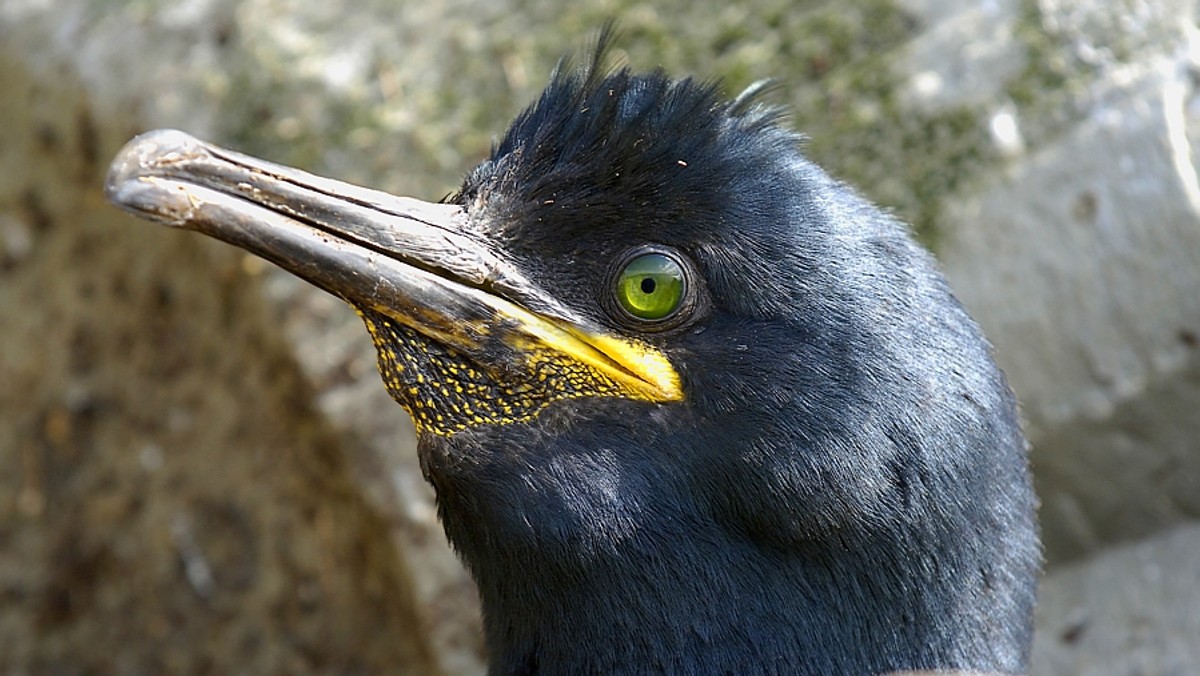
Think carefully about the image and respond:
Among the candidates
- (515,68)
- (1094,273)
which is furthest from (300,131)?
(1094,273)

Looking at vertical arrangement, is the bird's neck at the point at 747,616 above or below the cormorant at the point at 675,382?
below

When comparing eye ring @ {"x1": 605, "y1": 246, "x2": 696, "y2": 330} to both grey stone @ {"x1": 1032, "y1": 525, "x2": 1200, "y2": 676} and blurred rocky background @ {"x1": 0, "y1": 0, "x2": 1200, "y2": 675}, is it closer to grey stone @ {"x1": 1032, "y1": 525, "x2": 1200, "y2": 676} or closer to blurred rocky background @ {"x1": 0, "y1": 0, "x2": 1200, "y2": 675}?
blurred rocky background @ {"x1": 0, "y1": 0, "x2": 1200, "y2": 675}

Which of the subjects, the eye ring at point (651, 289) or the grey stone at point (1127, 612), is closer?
the eye ring at point (651, 289)

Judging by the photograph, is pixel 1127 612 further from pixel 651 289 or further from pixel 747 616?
pixel 651 289

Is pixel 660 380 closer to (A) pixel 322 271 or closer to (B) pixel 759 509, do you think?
(B) pixel 759 509

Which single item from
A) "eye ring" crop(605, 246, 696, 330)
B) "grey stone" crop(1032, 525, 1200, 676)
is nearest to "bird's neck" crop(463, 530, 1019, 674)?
Result: "eye ring" crop(605, 246, 696, 330)

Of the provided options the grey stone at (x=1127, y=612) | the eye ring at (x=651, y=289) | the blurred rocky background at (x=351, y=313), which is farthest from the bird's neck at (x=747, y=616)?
the grey stone at (x=1127, y=612)

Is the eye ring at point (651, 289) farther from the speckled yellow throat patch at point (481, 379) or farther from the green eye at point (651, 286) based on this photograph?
the speckled yellow throat patch at point (481, 379)
